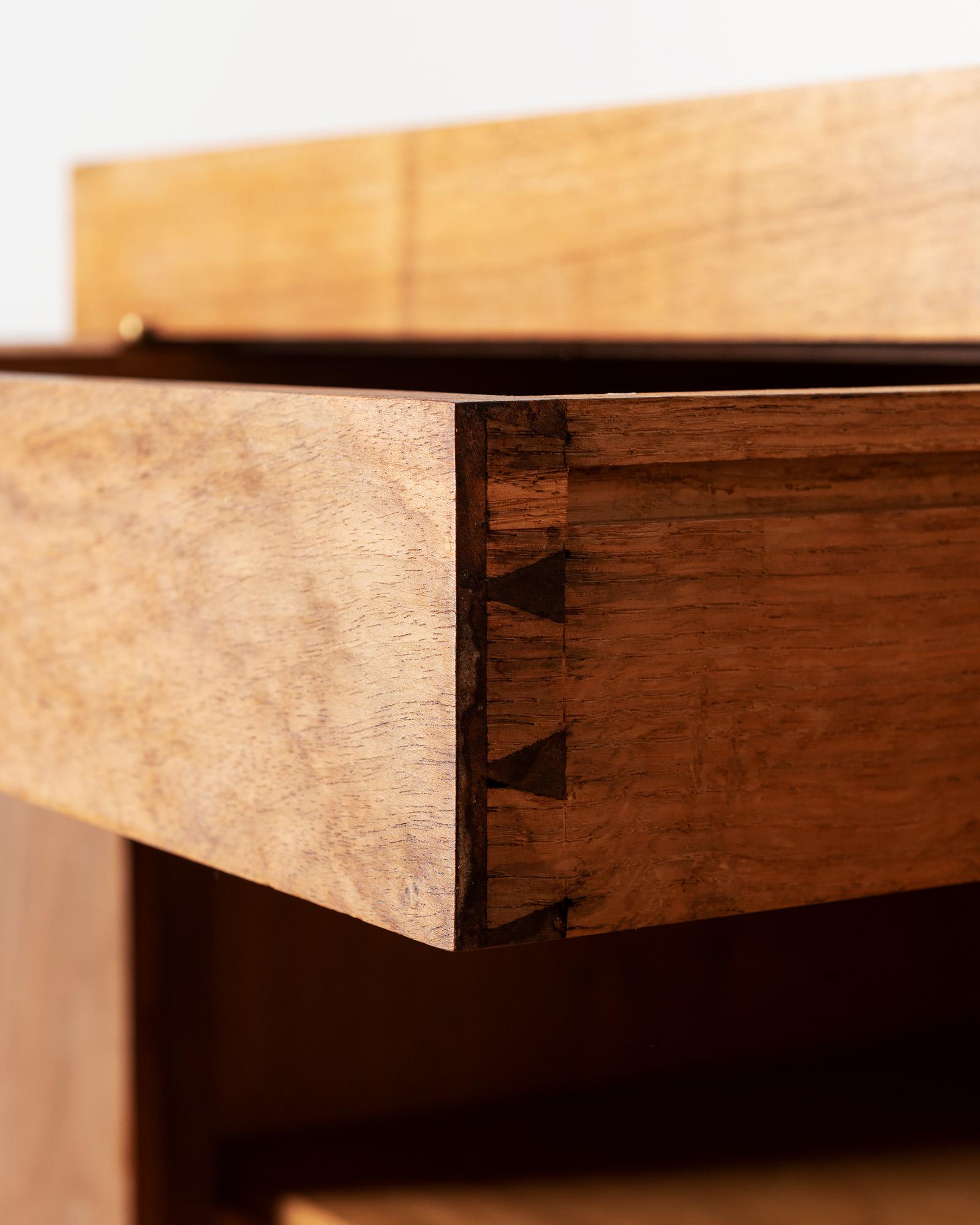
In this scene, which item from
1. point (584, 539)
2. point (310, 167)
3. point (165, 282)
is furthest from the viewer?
point (165, 282)

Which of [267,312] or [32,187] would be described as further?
[32,187]

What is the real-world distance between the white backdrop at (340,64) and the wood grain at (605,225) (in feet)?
0.15

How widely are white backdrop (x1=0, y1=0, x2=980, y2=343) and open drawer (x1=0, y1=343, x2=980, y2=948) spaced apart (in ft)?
0.98

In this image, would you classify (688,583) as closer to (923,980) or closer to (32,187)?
(923,980)

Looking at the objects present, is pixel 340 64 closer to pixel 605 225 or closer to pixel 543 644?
pixel 605 225

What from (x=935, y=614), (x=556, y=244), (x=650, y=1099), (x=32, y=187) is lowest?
(x=650, y=1099)

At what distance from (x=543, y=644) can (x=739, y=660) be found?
54 millimetres

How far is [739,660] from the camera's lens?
43 centimetres

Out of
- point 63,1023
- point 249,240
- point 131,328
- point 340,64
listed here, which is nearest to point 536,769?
point 63,1023

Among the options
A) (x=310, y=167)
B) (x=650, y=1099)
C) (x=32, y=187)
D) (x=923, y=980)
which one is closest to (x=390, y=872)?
(x=650, y=1099)

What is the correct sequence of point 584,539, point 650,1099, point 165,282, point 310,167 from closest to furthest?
point 584,539
point 650,1099
point 310,167
point 165,282

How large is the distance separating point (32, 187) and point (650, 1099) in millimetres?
1934

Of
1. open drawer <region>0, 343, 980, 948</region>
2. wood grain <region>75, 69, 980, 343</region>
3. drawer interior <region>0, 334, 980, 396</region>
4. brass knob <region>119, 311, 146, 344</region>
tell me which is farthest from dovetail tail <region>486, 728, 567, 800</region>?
brass knob <region>119, 311, 146, 344</region>

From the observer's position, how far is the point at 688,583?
0.42 meters
